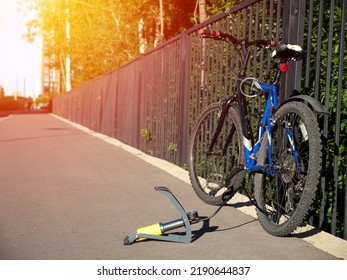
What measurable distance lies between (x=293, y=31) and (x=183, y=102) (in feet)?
11.0

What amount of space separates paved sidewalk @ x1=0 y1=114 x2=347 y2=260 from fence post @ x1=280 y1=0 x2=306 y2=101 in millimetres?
1260

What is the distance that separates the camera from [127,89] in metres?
12.0

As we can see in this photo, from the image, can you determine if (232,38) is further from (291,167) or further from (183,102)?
(183,102)

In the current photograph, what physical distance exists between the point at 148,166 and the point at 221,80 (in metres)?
2.54

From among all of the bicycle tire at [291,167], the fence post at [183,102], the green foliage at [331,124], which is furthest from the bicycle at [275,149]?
A: the fence post at [183,102]

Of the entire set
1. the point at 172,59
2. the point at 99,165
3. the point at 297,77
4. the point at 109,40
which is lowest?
the point at 99,165

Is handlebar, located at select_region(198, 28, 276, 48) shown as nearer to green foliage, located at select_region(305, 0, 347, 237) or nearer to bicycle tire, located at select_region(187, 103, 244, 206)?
green foliage, located at select_region(305, 0, 347, 237)

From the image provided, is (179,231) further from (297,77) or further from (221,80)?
(221,80)

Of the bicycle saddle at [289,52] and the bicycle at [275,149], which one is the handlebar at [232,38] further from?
the bicycle saddle at [289,52]

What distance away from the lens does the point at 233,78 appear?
522cm

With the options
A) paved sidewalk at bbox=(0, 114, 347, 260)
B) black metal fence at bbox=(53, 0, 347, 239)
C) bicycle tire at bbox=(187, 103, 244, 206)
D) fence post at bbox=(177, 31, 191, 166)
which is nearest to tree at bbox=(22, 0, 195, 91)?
black metal fence at bbox=(53, 0, 347, 239)

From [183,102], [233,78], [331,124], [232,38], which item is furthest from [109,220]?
[183,102]

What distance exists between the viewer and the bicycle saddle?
3475mm
